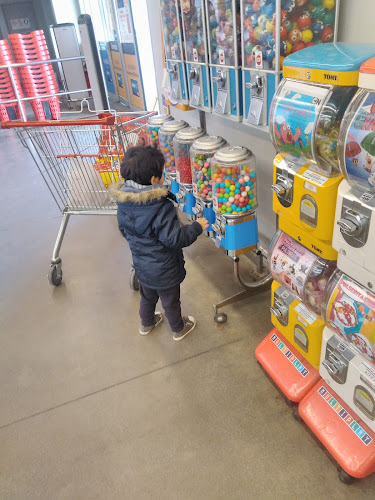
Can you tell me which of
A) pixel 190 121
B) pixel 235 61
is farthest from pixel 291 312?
pixel 190 121

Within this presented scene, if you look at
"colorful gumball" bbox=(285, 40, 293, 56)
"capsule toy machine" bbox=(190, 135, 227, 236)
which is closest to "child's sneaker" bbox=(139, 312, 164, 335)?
"capsule toy machine" bbox=(190, 135, 227, 236)

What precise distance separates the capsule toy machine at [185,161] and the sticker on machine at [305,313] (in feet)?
3.58

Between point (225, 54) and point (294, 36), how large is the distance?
1.54ft

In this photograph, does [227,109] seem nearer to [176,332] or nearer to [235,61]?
[235,61]

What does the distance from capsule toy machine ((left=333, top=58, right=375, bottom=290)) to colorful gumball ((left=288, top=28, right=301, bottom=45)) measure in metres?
0.64

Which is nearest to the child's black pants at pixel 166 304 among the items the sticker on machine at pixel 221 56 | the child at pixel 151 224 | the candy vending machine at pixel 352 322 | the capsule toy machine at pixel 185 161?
the child at pixel 151 224

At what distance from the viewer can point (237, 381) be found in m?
2.04

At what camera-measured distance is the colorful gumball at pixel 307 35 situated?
1.68 meters

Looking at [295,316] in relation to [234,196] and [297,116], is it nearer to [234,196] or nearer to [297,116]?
[234,196]

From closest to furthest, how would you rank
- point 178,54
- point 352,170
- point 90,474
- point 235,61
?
point 352,170
point 90,474
point 235,61
point 178,54

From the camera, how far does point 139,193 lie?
1878 millimetres

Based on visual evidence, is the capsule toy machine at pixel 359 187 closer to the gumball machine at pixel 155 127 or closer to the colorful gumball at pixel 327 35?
the colorful gumball at pixel 327 35

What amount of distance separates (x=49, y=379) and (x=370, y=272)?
5.78 feet

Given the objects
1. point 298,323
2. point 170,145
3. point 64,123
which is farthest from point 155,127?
point 298,323
